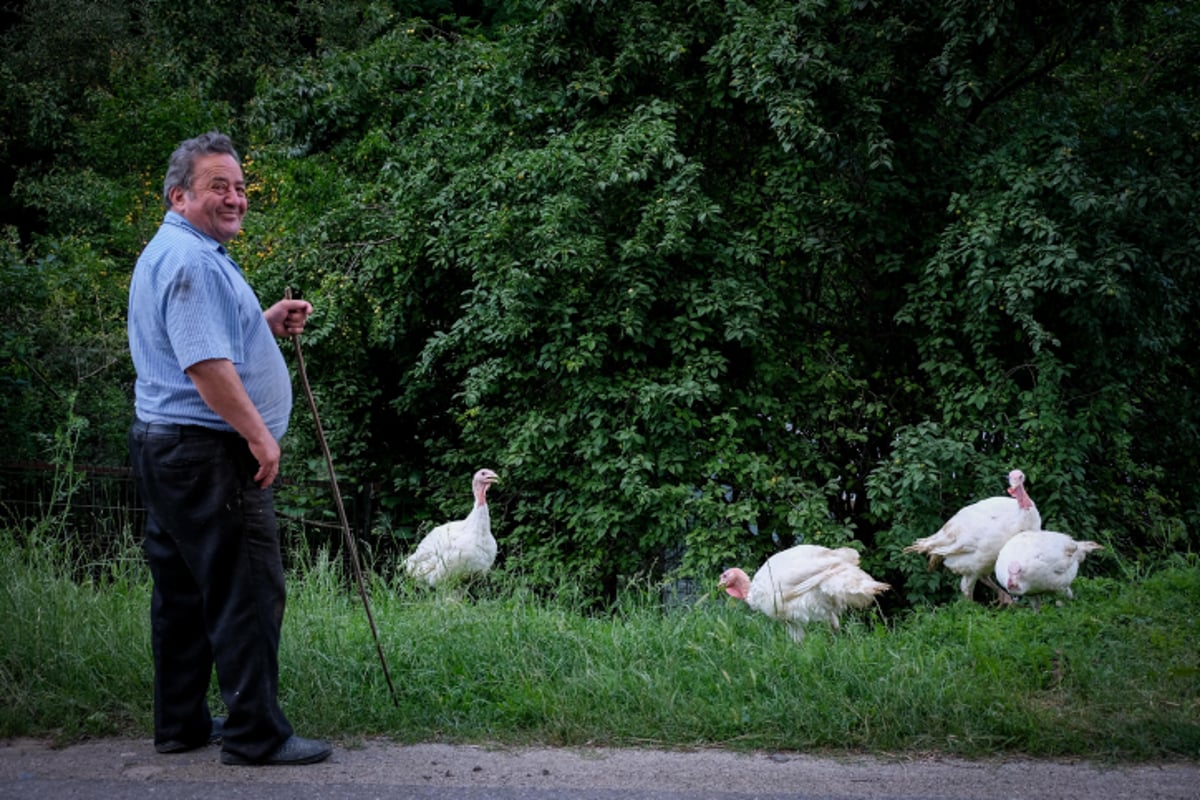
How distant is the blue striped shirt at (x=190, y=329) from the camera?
149 inches

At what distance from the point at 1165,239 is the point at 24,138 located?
69.8ft

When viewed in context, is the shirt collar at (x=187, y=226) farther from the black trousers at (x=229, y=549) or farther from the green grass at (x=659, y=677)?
the green grass at (x=659, y=677)

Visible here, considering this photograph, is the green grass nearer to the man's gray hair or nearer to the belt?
the belt

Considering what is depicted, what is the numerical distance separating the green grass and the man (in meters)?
0.50

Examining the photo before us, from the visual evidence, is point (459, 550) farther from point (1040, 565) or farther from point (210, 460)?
point (210, 460)

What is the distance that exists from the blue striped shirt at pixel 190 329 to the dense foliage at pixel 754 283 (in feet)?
15.2

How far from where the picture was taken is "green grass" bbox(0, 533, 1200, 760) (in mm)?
4199

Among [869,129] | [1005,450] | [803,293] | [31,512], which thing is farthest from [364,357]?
[1005,450]

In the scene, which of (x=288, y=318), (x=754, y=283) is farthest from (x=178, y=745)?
(x=754, y=283)

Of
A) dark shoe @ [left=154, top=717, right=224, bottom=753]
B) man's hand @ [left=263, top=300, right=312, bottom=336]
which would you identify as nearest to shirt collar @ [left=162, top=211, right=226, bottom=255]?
man's hand @ [left=263, top=300, right=312, bottom=336]

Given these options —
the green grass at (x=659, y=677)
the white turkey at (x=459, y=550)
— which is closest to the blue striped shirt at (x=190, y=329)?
the green grass at (x=659, y=677)

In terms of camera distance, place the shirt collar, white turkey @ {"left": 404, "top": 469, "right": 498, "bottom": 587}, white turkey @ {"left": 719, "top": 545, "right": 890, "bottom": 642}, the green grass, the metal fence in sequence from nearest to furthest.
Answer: the shirt collar, the green grass, white turkey @ {"left": 719, "top": 545, "right": 890, "bottom": 642}, the metal fence, white turkey @ {"left": 404, "top": 469, "right": 498, "bottom": 587}

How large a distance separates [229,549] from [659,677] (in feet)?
5.95

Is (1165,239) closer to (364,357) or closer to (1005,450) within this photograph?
(1005,450)
